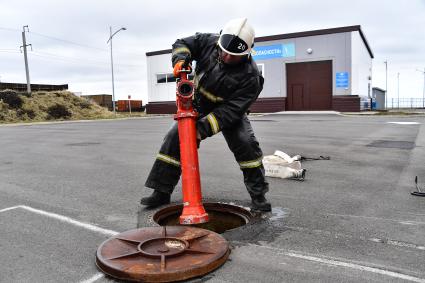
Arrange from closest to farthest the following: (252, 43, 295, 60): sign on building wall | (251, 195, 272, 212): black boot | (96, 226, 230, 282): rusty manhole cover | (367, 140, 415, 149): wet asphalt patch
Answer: (96, 226, 230, 282): rusty manhole cover
(251, 195, 272, 212): black boot
(367, 140, 415, 149): wet asphalt patch
(252, 43, 295, 60): sign on building wall

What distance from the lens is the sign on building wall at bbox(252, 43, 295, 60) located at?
3258 centimetres

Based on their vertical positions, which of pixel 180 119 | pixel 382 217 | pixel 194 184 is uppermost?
pixel 180 119

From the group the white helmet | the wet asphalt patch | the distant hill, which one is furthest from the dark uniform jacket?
the distant hill

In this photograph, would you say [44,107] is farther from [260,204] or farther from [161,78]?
[260,204]

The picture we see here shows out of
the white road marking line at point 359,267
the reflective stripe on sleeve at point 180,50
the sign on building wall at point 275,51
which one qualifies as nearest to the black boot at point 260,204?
the white road marking line at point 359,267

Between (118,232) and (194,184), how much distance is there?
77cm

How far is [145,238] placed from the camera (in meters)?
3.18

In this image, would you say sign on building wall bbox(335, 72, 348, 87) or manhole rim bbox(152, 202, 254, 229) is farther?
sign on building wall bbox(335, 72, 348, 87)

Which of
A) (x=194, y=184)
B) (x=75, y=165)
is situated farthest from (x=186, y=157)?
(x=75, y=165)

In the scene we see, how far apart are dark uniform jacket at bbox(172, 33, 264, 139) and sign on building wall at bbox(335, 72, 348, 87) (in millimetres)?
28321

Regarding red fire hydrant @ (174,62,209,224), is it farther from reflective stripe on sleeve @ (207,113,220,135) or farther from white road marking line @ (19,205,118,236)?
white road marking line @ (19,205,118,236)

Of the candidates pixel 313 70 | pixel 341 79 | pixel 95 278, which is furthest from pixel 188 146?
pixel 313 70

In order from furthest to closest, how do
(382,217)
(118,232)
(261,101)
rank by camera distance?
(261,101) < (382,217) < (118,232)

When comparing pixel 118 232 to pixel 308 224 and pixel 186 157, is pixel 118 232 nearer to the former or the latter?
pixel 186 157
